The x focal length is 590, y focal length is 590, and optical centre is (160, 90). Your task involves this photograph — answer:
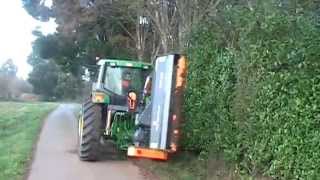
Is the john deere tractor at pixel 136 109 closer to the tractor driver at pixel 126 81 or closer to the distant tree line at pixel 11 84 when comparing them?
the tractor driver at pixel 126 81

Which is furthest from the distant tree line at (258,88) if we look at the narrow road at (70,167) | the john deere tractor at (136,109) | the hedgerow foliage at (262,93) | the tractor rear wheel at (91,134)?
the tractor rear wheel at (91,134)

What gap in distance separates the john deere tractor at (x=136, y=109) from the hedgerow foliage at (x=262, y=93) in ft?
2.81

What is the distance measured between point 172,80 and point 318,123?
4422 mm

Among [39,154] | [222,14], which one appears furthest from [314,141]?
[39,154]

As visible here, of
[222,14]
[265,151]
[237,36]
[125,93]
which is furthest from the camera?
[125,93]

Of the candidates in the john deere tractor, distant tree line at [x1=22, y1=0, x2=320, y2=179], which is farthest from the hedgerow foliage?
the john deere tractor

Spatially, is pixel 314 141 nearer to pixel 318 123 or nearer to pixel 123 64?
Result: pixel 318 123

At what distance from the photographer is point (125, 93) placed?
14.4 meters

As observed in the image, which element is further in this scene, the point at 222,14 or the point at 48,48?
the point at 48,48

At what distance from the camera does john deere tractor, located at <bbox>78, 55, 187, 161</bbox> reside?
1111 centimetres

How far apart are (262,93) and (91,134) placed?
5.95 metres

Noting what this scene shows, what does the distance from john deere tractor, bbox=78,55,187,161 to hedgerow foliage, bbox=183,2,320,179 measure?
86cm

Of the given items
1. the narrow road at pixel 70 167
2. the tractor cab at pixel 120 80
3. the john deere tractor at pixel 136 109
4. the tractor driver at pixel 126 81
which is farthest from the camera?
the tractor driver at pixel 126 81

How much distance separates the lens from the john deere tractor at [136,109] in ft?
36.4
